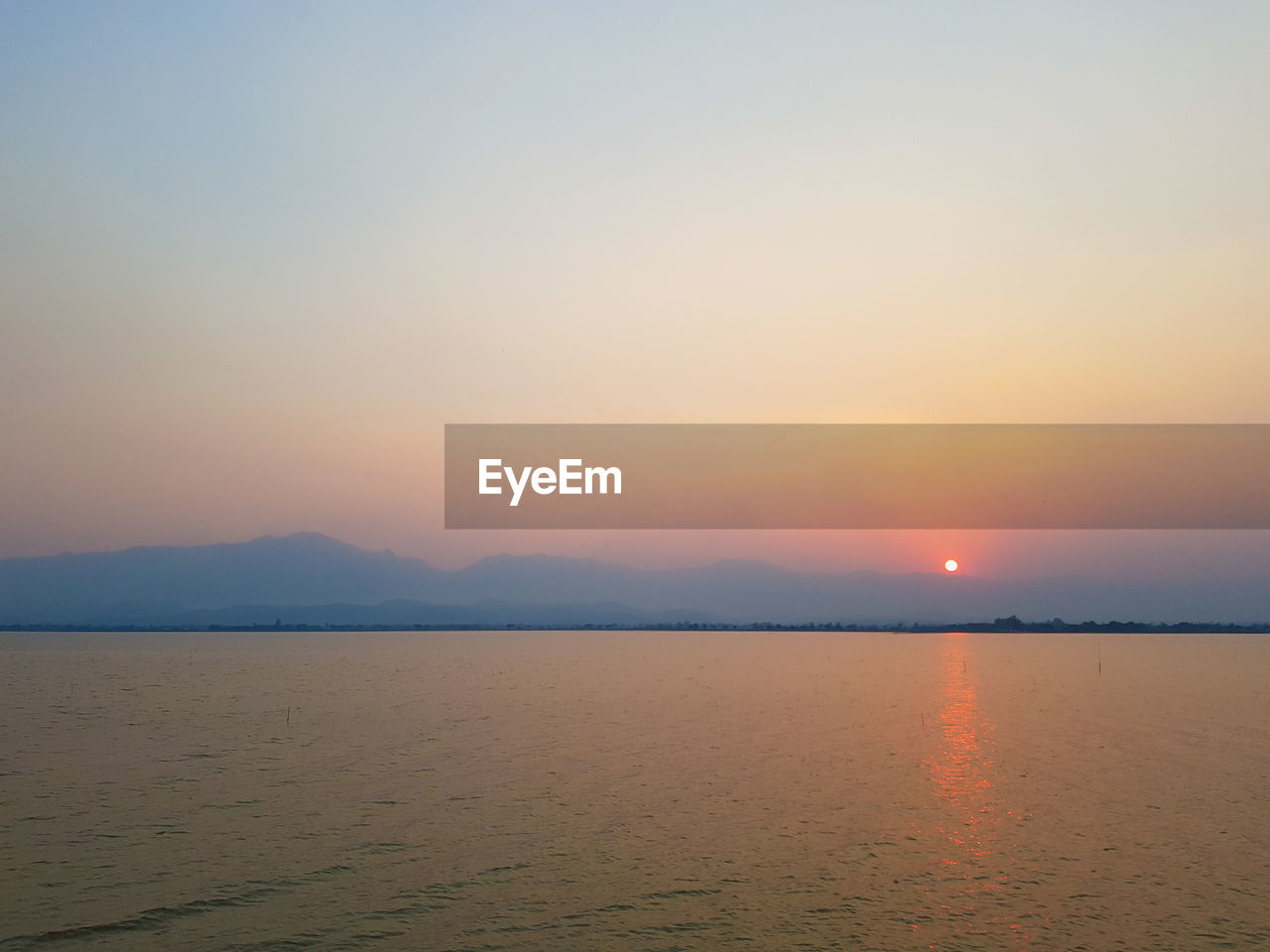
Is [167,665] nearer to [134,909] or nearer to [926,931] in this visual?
[134,909]

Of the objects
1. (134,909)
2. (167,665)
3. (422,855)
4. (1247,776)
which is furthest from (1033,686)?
(167,665)

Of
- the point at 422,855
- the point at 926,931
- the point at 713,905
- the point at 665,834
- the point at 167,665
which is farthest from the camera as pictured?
the point at 167,665

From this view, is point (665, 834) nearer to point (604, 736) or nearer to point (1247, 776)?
point (604, 736)

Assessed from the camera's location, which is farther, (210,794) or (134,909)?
(210,794)

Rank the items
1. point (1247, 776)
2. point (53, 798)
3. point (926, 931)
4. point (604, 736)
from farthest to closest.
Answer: point (604, 736), point (1247, 776), point (53, 798), point (926, 931)

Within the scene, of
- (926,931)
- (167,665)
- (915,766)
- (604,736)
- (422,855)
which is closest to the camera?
(926,931)

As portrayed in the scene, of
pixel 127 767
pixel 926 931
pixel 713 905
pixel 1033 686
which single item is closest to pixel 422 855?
pixel 713 905
